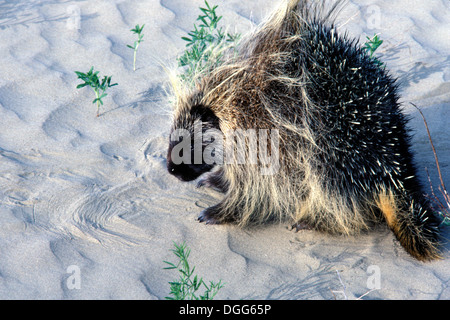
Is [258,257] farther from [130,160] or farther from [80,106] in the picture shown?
[80,106]

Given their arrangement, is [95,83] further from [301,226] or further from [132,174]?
[301,226]

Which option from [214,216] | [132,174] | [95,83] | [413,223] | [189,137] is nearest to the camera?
[413,223]

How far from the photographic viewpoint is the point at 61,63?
5.25 m

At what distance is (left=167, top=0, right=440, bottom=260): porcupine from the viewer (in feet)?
10.7

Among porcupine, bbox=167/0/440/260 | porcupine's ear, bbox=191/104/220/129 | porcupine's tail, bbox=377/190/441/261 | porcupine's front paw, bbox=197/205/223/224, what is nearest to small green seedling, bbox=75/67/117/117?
porcupine, bbox=167/0/440/260

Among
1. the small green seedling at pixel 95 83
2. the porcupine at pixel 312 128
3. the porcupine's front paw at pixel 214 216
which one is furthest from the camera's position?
the small green seedling at pixel 95 83

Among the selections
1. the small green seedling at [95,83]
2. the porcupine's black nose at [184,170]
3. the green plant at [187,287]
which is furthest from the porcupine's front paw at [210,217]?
the small green seedling at [95,83]

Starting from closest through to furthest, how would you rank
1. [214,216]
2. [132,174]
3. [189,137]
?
[189,137] < [214,216] < [132,174]

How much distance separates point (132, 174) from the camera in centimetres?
411

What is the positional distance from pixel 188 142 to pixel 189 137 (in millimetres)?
38

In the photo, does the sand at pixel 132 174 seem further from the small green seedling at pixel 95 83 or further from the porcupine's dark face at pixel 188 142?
the porcupine's dark face at pixel 188 142

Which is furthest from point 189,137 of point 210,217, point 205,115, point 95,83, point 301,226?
point 95,83

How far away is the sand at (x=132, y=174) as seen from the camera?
313 centimetres

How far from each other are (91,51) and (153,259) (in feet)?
10.00
